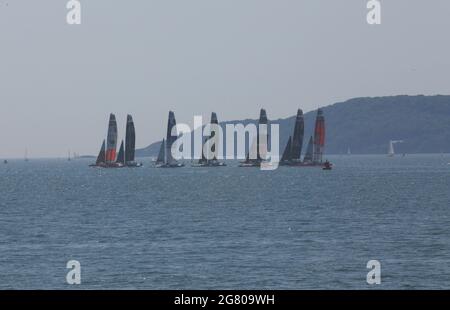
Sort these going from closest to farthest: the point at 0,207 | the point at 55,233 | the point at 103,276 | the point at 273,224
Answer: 1. the point at 103,276
2. the point at 55,233
3. the point at 273,224
4. the point at 0,207

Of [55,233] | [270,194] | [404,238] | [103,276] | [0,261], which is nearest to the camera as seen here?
[103,276]

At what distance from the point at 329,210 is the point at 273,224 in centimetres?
1695

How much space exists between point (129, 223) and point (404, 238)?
24.2 metres

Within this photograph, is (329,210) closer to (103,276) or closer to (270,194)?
(270,194)

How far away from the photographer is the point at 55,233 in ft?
216

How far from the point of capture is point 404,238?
196ft
